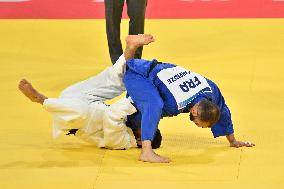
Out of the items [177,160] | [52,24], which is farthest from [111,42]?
[177,160]

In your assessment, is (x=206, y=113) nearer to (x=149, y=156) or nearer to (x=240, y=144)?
(x=149, y=156)

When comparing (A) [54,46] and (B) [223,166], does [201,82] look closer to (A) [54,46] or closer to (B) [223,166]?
(B) [223,166]

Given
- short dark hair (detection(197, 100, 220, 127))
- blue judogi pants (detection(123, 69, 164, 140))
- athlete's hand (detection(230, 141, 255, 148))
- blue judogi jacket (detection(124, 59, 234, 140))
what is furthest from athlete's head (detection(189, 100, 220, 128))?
athlete's hand (detection(230, 141, 255, 148))

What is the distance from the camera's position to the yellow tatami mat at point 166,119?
15.5ft

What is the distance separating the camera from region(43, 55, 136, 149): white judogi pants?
5035 millimetres

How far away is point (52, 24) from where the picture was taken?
8008 mm

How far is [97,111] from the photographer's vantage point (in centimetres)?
514

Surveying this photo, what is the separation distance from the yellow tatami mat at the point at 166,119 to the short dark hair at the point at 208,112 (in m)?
0.29

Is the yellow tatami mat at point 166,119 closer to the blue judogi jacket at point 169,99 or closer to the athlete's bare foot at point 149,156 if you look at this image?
the athlete's bare foot at point 149,156

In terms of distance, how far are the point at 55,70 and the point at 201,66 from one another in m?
1.23

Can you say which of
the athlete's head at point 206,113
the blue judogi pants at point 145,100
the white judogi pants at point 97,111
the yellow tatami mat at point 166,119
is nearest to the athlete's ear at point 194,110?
the athlete's head at point 206,113

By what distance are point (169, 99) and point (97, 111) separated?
47cm

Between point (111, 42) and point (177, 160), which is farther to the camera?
point (111, 42)

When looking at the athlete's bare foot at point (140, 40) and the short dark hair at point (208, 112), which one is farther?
the athlete's bare foot at point (140, 40)
